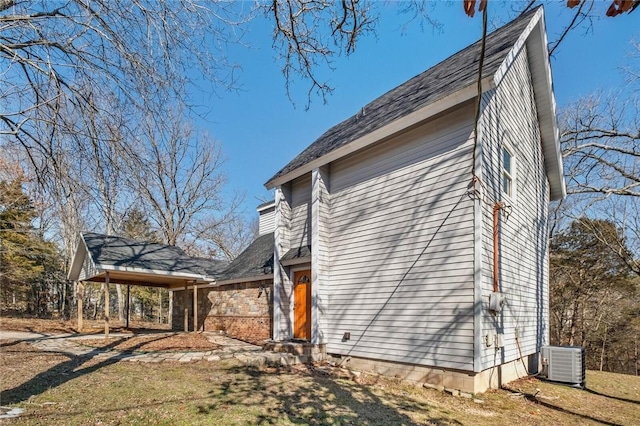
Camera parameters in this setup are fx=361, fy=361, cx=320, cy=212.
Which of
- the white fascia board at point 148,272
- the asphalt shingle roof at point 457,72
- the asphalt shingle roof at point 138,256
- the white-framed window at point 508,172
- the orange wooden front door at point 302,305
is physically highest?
the asphalt shingle roof at point 457,72

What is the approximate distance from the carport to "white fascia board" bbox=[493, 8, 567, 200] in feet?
37.2

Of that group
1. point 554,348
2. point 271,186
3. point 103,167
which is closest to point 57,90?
point 103,167

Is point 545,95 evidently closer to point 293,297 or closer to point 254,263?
point 293,297

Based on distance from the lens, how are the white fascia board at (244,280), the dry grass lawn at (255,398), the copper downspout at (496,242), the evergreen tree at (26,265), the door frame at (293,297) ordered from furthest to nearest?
the evergreen tree at (26,265) < the white fascia board at (244,280) < the door frame at (293,297) < the copper downspout at (496,242) < the dry grass lawn at (255,398)

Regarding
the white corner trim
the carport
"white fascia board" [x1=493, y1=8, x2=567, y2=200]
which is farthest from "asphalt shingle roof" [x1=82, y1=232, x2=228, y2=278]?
"white fascia board" [x1=493, y1=8, x2=567, y2=200]

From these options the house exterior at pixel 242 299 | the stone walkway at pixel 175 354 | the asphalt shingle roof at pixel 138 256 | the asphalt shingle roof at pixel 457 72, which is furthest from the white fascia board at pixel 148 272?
the asphalt shingle roof at pixel 457 72

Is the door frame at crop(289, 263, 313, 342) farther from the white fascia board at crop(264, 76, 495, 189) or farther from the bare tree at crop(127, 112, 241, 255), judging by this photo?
the bare tree at crop(127, 112, 241, 255)

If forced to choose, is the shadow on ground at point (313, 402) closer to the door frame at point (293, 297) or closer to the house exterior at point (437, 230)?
the house exterior at point (437, 230)

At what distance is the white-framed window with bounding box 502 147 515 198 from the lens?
7594mm

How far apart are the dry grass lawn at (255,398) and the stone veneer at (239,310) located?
12.6 feet

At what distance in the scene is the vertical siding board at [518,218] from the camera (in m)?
6.69

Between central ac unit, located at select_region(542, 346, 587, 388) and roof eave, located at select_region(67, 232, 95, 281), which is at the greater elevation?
roof eave, located at select_region(67, 232, 95, 281)

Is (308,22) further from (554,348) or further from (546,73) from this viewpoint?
(554,348)

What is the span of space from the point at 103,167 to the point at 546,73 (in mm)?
9918
